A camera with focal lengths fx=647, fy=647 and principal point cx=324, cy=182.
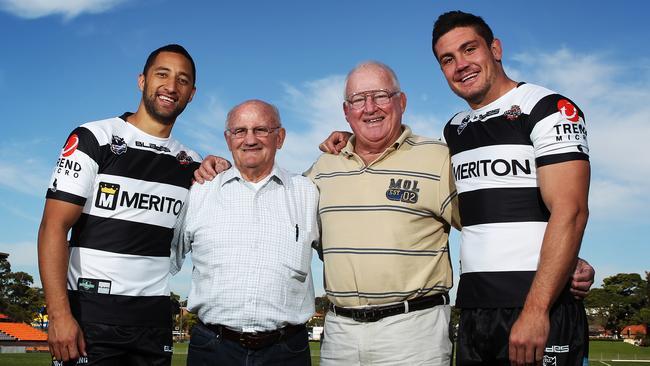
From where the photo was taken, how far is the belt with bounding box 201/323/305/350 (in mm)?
4336

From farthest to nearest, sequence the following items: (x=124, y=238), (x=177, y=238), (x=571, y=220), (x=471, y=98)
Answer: (x=177, y=238), (x=124, y=238), (x=471, y=98), (x=571, y=220)

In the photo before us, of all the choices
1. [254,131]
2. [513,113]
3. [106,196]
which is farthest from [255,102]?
[513,113]

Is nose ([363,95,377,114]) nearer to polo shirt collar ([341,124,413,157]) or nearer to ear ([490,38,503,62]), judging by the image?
polo shirt collar ([341,124,413,157])

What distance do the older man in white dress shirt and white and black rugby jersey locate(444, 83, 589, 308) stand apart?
3.79ft

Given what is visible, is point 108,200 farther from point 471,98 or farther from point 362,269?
point 471,98

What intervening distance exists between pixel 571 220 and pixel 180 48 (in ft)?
10.7

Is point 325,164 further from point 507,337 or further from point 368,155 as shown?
point 507,337

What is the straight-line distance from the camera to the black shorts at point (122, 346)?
452 cm

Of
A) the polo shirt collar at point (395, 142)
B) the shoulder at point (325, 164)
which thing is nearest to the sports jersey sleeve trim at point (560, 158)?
the polo shirt collar at point (395, 142)

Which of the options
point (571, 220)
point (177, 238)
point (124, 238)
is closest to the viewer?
point (571, 220)

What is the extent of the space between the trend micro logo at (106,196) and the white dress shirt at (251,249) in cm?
55

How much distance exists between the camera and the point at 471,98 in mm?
4344

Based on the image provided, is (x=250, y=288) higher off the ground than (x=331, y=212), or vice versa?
(x=331, y=212)

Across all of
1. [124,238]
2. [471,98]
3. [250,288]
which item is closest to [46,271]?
[124,238]
